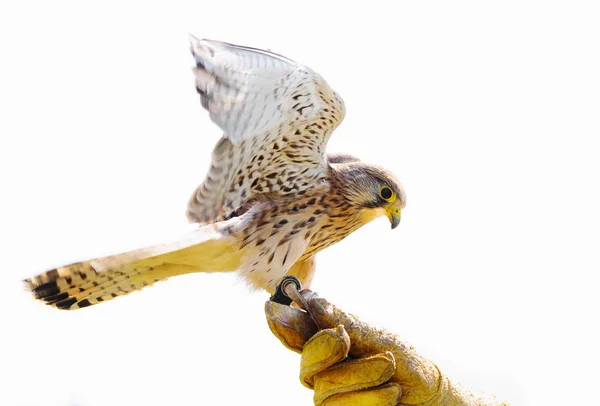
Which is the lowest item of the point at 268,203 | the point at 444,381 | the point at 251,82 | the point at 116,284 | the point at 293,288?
the point at 444,381

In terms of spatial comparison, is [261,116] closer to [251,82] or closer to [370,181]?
[251,82]

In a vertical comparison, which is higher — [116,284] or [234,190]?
[234,190]

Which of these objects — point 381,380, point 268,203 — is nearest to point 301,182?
point 268,203

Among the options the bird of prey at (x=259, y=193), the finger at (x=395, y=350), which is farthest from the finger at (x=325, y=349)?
the bird of prey at (x=259, y=193)

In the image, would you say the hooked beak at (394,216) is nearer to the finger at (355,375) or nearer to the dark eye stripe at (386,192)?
the dark eye stripe at (386,192)

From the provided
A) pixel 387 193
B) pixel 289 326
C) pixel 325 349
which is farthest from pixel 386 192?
pixel 325 349

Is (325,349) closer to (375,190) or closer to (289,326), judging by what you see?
(289,326)

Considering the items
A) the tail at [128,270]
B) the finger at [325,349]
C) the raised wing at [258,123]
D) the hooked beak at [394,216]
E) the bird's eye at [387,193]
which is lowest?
the finger at [325,349]

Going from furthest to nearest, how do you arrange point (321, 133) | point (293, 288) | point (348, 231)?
point (348, 231)
point (321, 133)
point (293, 288)
